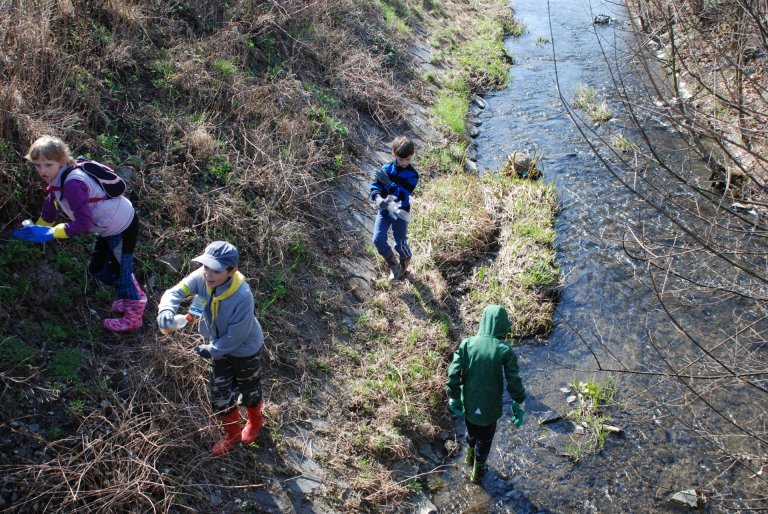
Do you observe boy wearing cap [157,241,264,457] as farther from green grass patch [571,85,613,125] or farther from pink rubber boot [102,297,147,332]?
green grass patch [571,85,613,125]

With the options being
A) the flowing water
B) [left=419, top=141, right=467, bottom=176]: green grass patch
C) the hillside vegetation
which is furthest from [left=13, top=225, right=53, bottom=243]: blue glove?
[left=419, top=141, right=467, bottom=176]: green grass patch

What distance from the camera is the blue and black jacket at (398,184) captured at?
21.8 ft

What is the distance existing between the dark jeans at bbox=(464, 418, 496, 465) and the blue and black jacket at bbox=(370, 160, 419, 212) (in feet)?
8.31

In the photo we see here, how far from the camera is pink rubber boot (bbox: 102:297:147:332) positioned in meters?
4.94

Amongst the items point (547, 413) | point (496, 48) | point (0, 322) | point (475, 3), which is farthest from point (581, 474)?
point (475, 3)

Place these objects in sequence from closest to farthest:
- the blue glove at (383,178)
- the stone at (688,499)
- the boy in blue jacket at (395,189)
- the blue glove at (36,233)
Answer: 1. the blue glove at (36,233)
2. the stone at (688,499)
3. the boy in blue jacket at (395,189)
4. the blue glove at (383,178)

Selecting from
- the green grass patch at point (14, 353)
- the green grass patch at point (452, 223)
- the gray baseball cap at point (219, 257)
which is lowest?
the green grass patch at point (452, 223)

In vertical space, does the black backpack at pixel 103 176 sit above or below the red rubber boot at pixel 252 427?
above

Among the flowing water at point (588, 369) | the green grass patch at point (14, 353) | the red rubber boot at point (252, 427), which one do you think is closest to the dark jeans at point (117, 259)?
the green grass patch at point (14, 353)

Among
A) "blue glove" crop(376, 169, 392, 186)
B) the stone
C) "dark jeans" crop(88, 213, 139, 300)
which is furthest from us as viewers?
"blue glove" crop(376, 169, 392, 186)

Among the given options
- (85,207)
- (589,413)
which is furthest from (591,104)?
(85,207)

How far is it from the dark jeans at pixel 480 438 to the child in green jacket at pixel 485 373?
0.08 meters

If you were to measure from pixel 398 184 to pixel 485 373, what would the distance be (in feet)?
8.24

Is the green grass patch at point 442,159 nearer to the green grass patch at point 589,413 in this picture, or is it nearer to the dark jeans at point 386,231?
the dark jeans at point 386,231
